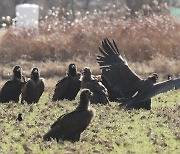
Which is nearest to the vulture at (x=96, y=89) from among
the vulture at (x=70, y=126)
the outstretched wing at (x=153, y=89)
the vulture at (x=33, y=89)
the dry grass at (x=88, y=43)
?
the vulture at (x=33, y=89)

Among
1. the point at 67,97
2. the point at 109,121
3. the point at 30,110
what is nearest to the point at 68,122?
the point at 109,121

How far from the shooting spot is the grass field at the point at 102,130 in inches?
428

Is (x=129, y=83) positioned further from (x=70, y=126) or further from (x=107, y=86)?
(x=70, y=126)

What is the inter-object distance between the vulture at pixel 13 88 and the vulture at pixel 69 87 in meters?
0.77

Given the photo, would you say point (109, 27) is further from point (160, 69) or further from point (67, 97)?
point (67, 97)

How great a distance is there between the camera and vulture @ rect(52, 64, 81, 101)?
1661cm

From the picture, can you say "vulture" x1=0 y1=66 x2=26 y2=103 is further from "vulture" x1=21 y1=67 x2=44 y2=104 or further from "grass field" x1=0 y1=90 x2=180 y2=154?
"grass field" x1=0 y1=90 x2=180 y2=154

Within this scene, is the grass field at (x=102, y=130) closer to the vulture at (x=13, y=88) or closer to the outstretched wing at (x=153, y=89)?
the outstretched wing at (x=153, y=89)

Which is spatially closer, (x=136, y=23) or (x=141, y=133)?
(x=141, y=133)

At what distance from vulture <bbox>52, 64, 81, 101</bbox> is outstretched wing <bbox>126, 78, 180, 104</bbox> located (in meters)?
2.30

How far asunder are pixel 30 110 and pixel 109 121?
1.86 metres

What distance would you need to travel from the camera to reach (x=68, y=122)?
11.1m

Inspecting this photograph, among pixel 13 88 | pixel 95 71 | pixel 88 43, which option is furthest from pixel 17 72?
pixel 88 43

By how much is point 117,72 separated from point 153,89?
1060 mm
